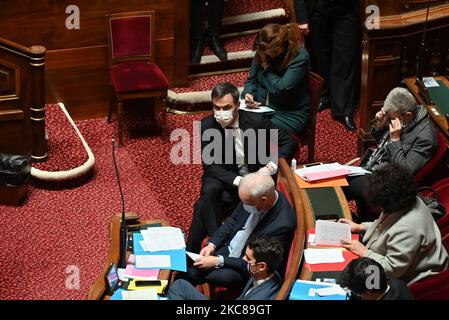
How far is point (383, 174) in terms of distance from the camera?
4.62 m

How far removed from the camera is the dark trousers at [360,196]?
5609 mm

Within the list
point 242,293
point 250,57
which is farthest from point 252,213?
point 250,57

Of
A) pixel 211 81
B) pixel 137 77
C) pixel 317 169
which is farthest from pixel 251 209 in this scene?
pixel 211 81

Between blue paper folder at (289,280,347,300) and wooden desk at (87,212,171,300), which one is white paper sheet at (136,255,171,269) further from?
blue paper folder at (289,280,347,300)

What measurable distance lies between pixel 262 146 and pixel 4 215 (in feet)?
5.85

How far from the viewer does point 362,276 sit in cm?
407

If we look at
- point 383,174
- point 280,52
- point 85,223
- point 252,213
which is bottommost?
point 85,223

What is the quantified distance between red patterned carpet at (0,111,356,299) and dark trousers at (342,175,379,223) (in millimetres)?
1096

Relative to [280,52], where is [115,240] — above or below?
below

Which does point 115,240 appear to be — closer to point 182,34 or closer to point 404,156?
point 404,156

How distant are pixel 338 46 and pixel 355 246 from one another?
271cm

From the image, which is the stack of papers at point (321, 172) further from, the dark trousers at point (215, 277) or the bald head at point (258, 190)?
the dark trousers at point (215, 277)
